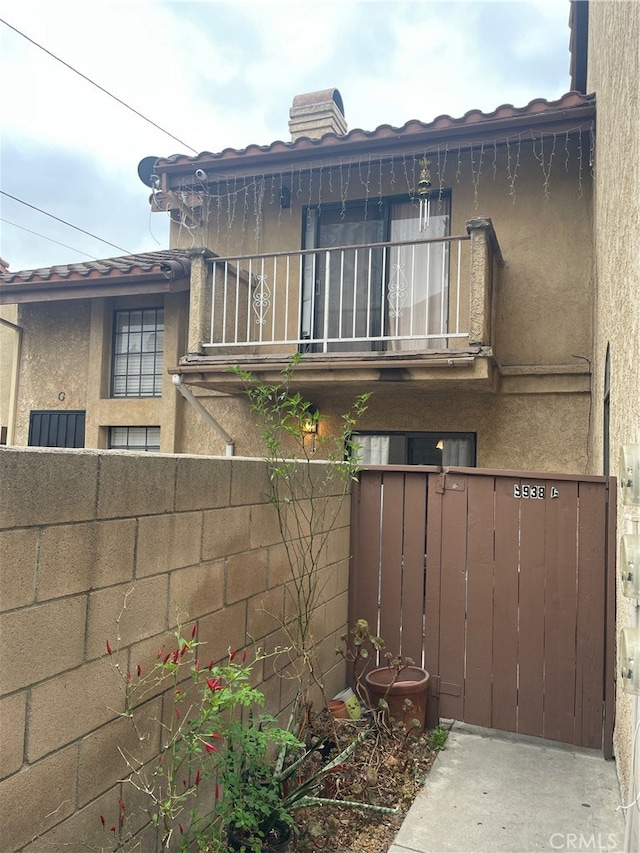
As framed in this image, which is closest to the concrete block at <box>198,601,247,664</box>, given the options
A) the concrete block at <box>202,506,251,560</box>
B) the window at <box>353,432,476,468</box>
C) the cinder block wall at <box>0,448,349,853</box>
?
the cinder block wall at <box>0,448,349,853</box>

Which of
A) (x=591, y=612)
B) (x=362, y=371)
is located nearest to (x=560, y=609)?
(x=591, y=612)

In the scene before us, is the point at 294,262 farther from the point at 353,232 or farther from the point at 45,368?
the point at 45,368

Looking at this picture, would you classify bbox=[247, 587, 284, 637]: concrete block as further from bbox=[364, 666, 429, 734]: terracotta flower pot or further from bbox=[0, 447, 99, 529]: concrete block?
bbox=[0, 447, 99, 529]: concrete block

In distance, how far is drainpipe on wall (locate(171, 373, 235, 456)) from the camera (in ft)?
22.9

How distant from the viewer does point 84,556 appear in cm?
205

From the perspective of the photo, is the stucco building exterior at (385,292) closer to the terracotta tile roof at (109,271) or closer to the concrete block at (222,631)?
the terracotta tile roof at (109,271)

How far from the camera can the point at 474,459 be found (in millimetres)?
6785

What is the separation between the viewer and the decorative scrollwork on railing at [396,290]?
707cm

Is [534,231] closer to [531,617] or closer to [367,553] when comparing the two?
[367,553]

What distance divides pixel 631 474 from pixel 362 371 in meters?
4.37

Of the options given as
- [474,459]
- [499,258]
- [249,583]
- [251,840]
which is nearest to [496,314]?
[499,258]

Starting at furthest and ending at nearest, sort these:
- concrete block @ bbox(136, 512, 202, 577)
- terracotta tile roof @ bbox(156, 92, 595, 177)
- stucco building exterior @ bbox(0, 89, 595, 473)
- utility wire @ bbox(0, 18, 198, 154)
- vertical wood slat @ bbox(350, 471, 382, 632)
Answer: utility wire @ bbox(0, 18, 198, 154) < stucco building exterior @ bbox(0, 89, 595, 473) < terracotta tile roof @ bbox(156, 92, 595, 177) < vertical wood slat @ bbox(350, 471, 382, 632) < concrete block @ bbox(136, 512, 202, 577)

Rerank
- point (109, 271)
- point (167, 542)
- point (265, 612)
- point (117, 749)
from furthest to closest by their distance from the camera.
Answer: point (109, 271) → point (265, 612) → point (167, 542) → point (117, 749)

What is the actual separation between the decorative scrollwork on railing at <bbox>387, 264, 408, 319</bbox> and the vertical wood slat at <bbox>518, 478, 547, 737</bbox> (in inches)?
137
